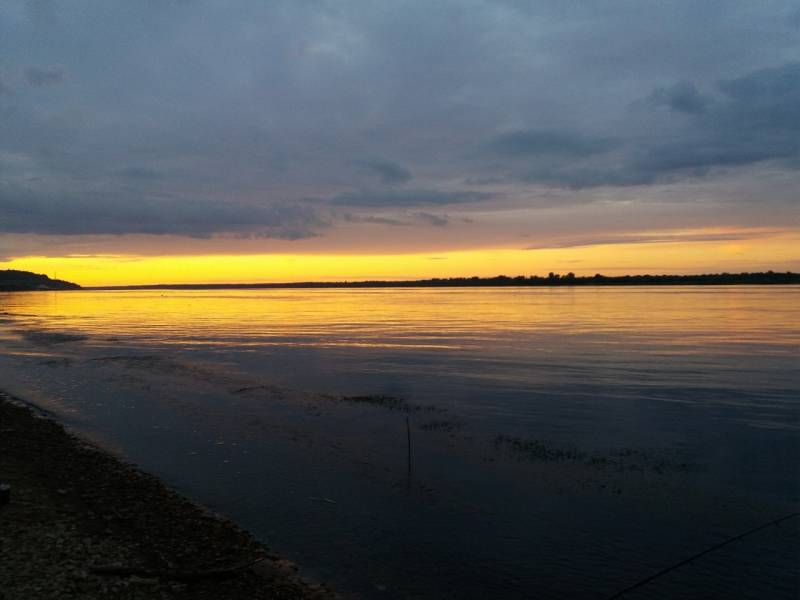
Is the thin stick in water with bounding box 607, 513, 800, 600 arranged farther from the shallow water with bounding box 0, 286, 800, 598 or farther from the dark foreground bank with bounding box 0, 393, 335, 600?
the dark foreground bank with bounding box 0, 393, 335, 600

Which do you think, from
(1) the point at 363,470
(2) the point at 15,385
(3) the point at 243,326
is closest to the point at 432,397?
(1) the point at 363,470

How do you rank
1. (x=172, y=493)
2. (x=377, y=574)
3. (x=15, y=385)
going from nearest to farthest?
(x=377, y=574), (x=172, y=493), (x=15, y=385)

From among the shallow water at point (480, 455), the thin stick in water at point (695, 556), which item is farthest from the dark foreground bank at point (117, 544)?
the thin stick in water at point (695, 556)

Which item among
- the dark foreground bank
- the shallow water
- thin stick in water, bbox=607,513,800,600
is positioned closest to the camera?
the dark foreground bank

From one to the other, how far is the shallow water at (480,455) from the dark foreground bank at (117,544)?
0.78m

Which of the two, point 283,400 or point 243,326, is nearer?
point 283,400

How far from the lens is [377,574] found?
348 inches

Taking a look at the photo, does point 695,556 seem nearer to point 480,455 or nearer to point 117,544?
point 480,455

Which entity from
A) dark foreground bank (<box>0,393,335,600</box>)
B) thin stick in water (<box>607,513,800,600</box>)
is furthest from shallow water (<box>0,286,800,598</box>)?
dark foreground bank (<box>0,393,335,600</box>)

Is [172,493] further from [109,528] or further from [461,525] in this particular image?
[461,525]

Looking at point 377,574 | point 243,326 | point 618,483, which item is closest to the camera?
point 377,574

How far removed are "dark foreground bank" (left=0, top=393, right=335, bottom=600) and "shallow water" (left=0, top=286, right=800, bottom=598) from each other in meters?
0.78

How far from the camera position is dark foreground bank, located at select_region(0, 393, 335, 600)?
714cm

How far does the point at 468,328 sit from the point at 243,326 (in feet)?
69.2
